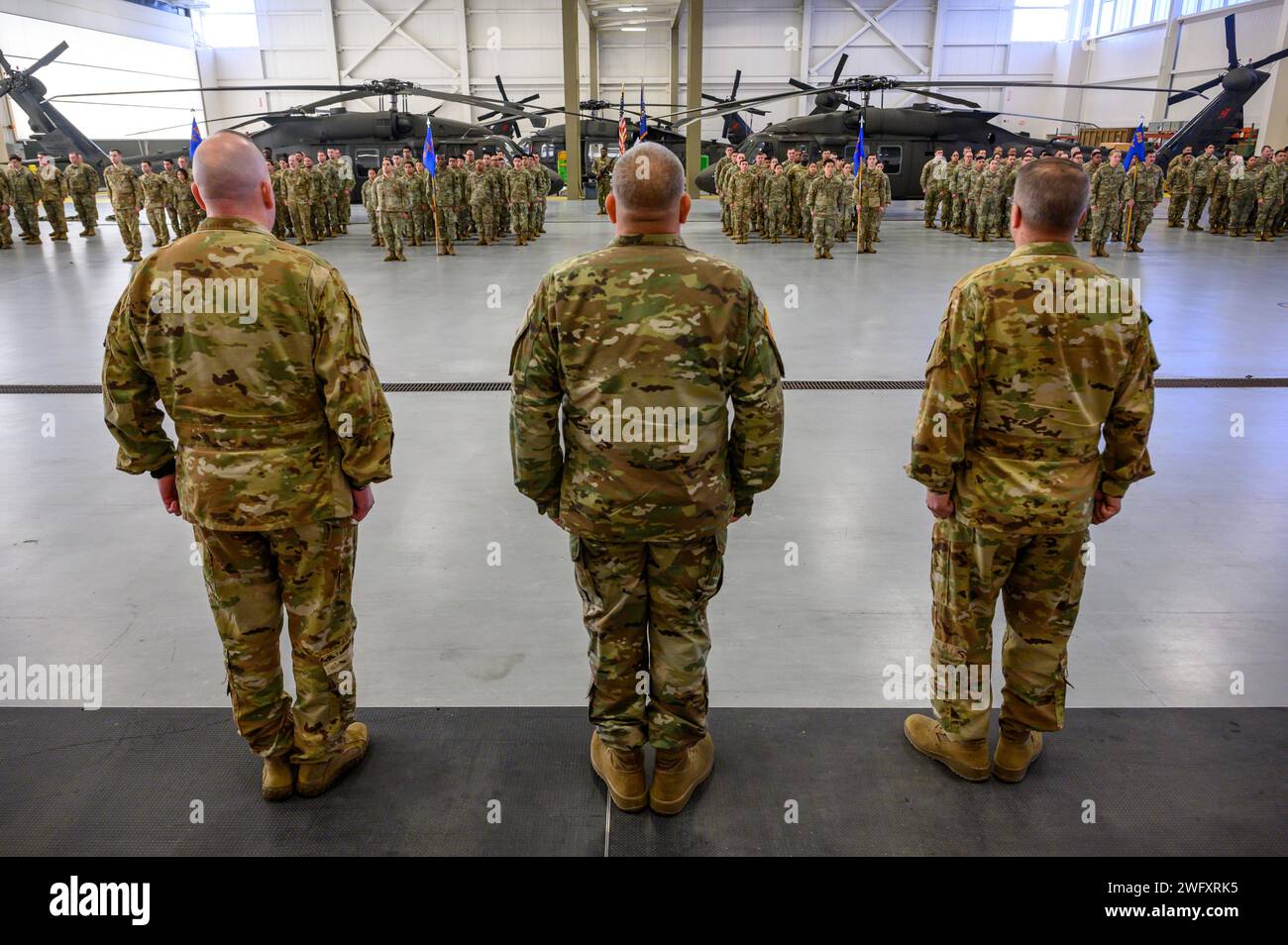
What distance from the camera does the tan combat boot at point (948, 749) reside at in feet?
7.23

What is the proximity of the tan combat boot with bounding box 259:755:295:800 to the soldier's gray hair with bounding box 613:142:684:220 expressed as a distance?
1.69 meters

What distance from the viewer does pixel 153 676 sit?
2.67m

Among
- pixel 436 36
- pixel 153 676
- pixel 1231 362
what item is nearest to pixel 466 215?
pixel 1231 362

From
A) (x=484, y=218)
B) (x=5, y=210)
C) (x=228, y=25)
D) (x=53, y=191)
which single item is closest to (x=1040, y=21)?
(x=484, y=218)

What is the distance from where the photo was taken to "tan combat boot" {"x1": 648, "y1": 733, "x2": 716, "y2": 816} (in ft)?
6.88

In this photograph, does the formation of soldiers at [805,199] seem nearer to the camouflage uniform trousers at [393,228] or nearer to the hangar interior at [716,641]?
the hangar interior at [716,641]

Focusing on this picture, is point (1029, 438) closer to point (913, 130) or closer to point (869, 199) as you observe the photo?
point (869, 199)

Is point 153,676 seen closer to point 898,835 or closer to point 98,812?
Answer: point 98,812

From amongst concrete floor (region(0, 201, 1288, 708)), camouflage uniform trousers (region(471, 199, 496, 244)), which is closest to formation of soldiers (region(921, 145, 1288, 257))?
concrete floor (region(0, 201, 1288, 708))

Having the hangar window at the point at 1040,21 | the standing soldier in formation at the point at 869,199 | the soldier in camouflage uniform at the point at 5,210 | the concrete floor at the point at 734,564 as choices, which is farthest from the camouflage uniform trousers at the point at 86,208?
the hangar window at the point at 1040,21

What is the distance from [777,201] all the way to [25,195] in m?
12.9

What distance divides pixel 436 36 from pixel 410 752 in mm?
29962

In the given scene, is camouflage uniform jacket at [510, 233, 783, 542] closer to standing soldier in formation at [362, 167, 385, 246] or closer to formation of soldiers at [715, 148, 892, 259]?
formation of soldiers at [715, 148, 892, 259]

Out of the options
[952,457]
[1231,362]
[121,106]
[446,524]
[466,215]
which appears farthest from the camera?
[121,106]
